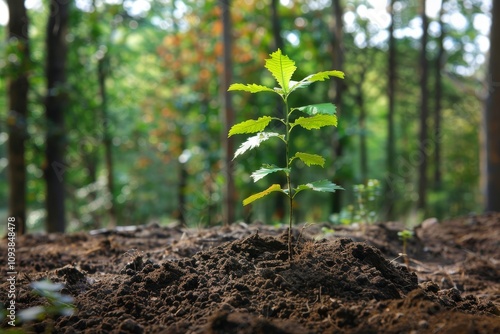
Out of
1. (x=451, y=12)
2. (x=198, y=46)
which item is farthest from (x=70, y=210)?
(x=451, y=12)

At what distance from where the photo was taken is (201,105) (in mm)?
11992

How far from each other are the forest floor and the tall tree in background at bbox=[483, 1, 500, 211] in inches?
219

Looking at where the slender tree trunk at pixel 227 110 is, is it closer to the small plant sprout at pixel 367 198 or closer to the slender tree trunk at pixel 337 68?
the slender tree trunk at pixel 337 68

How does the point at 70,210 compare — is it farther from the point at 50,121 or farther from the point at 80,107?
the point at 50,121

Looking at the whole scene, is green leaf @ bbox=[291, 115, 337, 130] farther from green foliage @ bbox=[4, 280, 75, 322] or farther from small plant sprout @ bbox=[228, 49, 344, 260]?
green foliage @ bbox=[4, 280, 75, 322]

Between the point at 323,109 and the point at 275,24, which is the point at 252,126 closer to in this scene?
the point at 323,109

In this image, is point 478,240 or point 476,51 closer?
point 478,240

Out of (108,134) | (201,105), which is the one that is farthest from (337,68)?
(108,134)

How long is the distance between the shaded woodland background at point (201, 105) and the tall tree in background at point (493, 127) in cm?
2

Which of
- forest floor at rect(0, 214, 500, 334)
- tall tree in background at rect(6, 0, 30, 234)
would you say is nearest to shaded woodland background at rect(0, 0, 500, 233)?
tall tree in background at rect(6, 0, 30, 234)

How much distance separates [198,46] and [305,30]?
3.46 m

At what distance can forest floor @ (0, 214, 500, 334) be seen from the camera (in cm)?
208

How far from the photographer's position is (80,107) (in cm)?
1079

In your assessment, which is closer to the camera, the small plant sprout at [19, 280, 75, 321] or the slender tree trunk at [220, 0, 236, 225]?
the small plant sprout at [19, 280, 75, 321]
